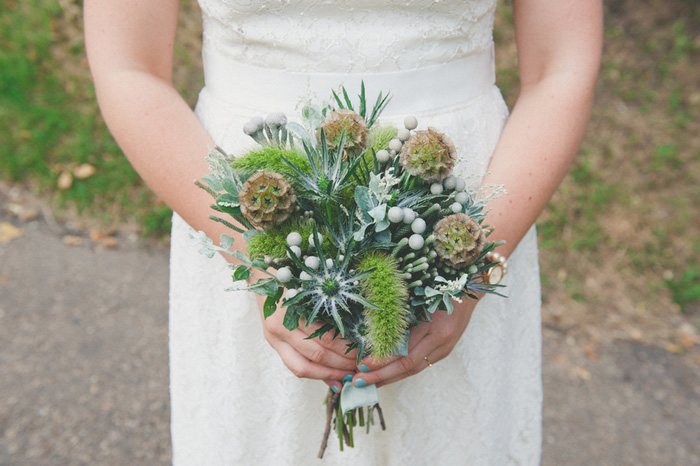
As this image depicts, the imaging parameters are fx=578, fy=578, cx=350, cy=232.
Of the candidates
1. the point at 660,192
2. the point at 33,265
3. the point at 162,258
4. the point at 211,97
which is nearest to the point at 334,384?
the point at 211,97

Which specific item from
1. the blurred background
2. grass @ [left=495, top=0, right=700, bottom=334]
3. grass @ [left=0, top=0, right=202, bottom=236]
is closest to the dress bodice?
the blurred background

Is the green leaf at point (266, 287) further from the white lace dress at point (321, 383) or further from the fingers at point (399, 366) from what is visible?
the white lace dress at point (321, 383)

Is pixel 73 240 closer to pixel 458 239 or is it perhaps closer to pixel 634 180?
pixel 458 239

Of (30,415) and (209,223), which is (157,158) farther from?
(30,415)

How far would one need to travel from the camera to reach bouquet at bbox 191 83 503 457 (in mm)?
917

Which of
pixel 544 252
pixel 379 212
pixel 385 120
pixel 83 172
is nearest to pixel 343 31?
pixel 385 120

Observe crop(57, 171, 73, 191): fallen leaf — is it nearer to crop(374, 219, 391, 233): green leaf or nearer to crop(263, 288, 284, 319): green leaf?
crop(263, 288, 284, 319): green leaf

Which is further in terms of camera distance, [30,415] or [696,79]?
[696,79]

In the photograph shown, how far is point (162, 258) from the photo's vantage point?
3.98 metres

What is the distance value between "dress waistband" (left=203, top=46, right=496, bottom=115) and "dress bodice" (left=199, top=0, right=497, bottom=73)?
18mm

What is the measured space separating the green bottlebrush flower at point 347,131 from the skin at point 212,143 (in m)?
0.40

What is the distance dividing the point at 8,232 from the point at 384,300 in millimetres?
3900

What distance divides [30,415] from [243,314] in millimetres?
2167

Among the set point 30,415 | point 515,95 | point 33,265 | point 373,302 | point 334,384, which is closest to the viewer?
point 373,302
